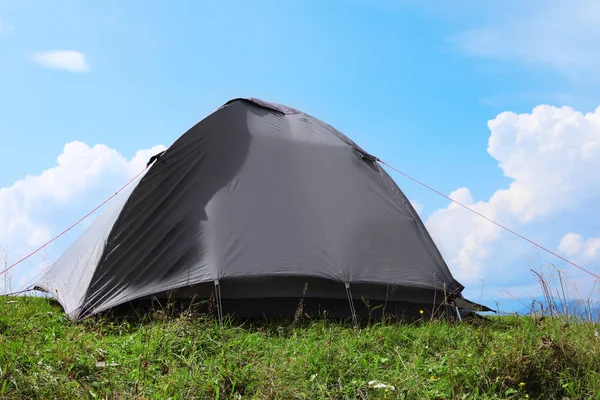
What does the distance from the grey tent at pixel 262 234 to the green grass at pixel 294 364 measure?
0.85m

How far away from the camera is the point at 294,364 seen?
4.88m

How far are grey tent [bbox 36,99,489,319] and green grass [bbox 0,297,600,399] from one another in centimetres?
85

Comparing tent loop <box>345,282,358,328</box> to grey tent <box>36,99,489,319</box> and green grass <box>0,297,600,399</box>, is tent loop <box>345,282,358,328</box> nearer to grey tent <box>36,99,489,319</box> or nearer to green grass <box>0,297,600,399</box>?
grey tent <box>36,99,489,319</box>

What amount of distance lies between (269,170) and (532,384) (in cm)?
392

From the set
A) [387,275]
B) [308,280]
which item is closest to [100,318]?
[308,280]

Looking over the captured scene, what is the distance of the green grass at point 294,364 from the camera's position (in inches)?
174

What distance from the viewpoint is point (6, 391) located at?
4230 millimetres

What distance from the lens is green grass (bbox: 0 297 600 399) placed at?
14.5 ft

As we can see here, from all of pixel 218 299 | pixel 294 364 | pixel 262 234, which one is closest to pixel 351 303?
pixel 262 234

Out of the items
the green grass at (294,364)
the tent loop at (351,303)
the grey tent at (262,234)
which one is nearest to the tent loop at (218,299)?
the grey tent at (262,234)

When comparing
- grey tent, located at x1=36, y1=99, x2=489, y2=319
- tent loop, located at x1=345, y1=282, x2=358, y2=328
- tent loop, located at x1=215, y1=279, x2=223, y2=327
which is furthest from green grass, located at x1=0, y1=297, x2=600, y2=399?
grey tent, located at x1=36, y1=99, x2=489, y2=319

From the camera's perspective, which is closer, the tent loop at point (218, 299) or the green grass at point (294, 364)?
the green grass at point (294, 364)

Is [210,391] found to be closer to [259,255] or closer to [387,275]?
[259,255]

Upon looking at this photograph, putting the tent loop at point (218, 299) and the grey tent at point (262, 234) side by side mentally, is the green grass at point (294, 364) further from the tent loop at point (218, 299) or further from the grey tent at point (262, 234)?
the grey tent at point (262, 234)
